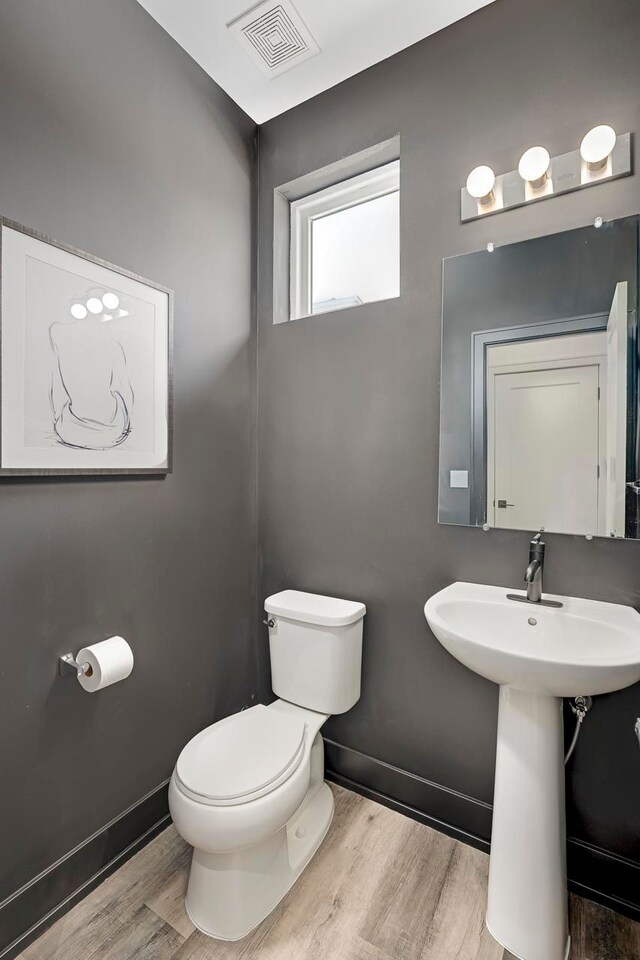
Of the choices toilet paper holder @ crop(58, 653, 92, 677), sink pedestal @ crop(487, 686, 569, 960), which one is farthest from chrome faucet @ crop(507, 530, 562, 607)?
toilet paper holder @ crop(58, 653, 92, 677)

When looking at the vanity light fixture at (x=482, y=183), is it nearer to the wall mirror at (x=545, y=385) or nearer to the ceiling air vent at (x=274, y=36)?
the wall mirror at (x=545, y=385)

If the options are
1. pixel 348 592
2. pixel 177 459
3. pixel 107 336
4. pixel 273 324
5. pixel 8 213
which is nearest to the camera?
pixel 8 213

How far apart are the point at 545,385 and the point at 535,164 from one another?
0.64m

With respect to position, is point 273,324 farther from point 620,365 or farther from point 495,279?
point 620,365

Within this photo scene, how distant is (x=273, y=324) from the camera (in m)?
1.98

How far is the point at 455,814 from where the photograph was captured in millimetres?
1575

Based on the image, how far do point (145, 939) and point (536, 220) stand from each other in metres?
2.30

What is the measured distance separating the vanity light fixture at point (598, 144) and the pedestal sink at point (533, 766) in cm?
124

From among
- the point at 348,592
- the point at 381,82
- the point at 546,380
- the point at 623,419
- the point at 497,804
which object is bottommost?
the point at 497,804

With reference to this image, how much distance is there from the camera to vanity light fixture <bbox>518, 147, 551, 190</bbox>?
1.35 metres

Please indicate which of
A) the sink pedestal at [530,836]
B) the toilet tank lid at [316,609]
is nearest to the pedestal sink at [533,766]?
the sink pedestal at [530,836]

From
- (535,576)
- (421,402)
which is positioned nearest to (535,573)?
(535,576)

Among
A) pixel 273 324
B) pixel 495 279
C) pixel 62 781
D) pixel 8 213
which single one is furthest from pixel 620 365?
pixel 62 781

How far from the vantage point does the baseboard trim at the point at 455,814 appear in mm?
1318
